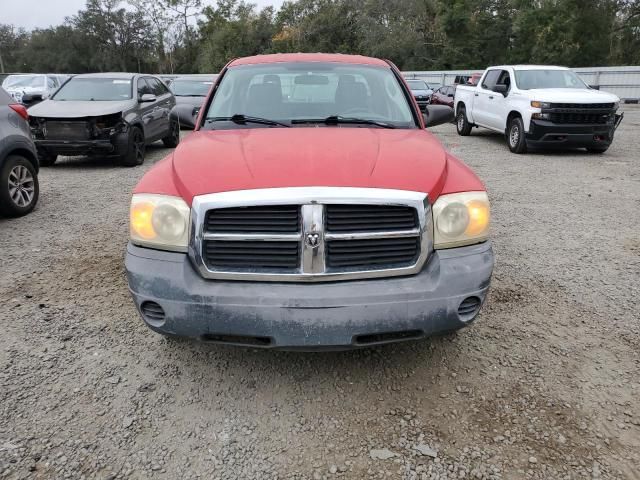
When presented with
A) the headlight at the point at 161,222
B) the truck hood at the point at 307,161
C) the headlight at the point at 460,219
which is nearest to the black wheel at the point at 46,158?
the truck hood at the point at 307,161

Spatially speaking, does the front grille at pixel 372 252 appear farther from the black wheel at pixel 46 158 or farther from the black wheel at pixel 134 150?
the black wheel at pixel 46 158

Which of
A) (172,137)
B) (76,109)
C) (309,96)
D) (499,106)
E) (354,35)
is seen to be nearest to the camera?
(309,96)

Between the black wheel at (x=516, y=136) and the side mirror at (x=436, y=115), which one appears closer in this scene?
the side mirror at (x=436, y=115)

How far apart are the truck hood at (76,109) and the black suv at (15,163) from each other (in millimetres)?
2450

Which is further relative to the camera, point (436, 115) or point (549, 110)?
point (549, 110)

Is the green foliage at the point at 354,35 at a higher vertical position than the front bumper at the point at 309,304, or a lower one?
higher

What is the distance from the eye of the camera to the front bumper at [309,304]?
2314mm

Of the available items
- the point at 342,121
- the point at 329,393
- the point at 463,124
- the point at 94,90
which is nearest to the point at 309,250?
the point at 329,393

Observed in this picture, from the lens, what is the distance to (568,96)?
31.7 ft

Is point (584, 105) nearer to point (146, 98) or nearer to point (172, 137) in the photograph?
point (146, 98)

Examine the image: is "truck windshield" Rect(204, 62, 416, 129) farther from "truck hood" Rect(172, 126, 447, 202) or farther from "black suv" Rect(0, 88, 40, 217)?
"black suv" Rect(0, 88, 40, 217)

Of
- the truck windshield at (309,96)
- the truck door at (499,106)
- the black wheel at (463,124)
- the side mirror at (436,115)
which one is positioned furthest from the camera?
the black wheel at (463,124)

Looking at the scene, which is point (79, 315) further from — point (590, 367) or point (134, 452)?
point (590, 367)

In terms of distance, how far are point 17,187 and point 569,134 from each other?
9.53m
